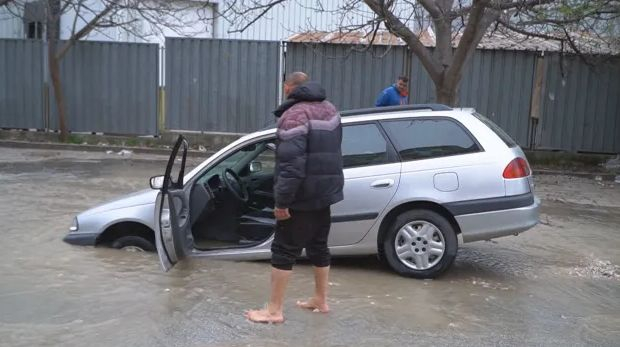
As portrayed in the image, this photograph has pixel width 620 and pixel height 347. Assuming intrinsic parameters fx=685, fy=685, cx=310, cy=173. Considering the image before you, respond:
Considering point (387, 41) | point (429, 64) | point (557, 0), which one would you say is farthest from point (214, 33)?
point (557, 0)

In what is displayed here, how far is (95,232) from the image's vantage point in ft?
20.9

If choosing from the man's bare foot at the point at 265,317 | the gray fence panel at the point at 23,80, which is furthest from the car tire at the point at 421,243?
the gray fence panel at the point at 23,80

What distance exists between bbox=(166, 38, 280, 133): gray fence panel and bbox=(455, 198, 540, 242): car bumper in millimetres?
9575

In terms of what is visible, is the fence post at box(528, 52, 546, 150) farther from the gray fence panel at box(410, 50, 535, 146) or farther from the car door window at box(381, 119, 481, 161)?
the car door window at box(381, 119, 481, 161)

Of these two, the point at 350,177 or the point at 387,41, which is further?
the point at 387,41

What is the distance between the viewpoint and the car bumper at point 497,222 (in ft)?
19.2

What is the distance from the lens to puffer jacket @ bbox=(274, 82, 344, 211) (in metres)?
4.43

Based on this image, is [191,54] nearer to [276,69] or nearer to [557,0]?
[276,69]

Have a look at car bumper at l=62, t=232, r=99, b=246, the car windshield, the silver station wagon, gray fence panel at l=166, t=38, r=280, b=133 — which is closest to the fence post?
gray fence panel at l=166, t=38, r=280, b=133

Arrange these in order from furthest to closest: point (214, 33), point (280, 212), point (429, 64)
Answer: point (214, 33)
point (429, 64)
point (280, 212)

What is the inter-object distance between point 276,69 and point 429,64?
476 cm

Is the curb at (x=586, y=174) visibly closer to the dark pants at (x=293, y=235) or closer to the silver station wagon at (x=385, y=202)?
the silver station wagon at (x=385, y=202)

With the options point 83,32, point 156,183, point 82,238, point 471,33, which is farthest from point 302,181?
point 83,32

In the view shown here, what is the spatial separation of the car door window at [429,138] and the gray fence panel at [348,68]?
28.2 feet
